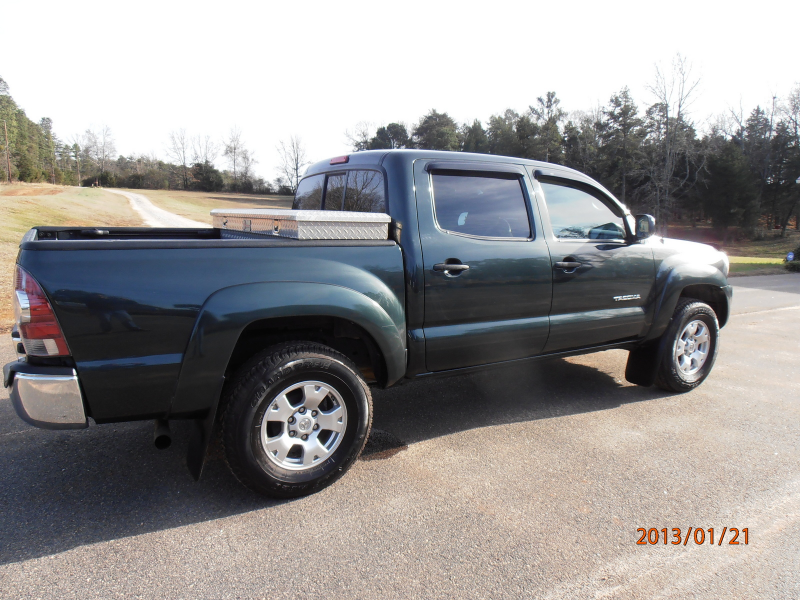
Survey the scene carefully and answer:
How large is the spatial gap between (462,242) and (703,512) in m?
2.03

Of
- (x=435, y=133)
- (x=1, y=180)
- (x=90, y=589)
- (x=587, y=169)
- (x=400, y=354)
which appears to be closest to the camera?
(x=90, y=589)

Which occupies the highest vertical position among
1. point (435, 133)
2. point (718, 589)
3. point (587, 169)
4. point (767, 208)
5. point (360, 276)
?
point (435, 133)

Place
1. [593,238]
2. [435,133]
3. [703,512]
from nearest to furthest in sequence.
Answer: [703,512]
[593,238]
[435,133]

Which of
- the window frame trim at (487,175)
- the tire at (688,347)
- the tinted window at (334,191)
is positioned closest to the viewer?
the window frame trim at (487,175)

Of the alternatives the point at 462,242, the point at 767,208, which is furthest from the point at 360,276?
the point at 767,208

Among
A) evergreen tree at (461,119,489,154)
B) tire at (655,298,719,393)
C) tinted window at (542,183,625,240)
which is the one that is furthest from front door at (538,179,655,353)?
evergreen tree at (461,119,489,154)

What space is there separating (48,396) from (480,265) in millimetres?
2437

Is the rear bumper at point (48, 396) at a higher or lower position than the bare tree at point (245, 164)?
Answer: lower

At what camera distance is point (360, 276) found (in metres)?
2.97

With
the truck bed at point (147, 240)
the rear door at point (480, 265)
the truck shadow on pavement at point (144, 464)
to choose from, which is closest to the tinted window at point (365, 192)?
the rear door at point (480, 265)

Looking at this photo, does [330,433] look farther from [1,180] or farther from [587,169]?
[1,180]

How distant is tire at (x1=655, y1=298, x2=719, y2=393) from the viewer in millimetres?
4527

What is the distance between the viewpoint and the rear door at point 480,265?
3293 millimetres

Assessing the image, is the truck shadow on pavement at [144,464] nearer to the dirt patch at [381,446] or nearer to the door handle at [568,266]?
the dirt patch at [381,446]
